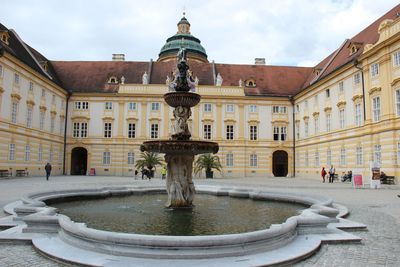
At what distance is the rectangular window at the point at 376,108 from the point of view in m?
26.0

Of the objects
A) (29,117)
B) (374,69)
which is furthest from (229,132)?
(29,117)

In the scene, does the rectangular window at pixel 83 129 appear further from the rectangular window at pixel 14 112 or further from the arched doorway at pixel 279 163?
the arched doorway at pixel 279 163

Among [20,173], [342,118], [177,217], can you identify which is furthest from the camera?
[342,118]

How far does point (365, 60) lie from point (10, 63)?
29.3 meters

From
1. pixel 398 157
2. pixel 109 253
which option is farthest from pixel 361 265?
pixel 398 157

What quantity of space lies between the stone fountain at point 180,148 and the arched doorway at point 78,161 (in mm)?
34527

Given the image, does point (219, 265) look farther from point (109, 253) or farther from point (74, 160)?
point (74, 160)

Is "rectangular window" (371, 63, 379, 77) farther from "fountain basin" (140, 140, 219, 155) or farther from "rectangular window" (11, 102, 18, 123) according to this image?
"rectangular window" (11, 102, 18, 123)

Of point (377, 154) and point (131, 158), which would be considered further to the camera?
point (131, 158)

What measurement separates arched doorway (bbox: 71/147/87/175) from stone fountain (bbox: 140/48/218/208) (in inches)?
1359

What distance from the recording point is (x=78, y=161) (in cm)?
4516

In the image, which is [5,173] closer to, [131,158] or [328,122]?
[131,158]

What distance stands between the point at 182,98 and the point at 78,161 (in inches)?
1476

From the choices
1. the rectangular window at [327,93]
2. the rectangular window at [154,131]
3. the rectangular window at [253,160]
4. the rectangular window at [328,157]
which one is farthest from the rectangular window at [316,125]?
the rectangular window at [154,131]
